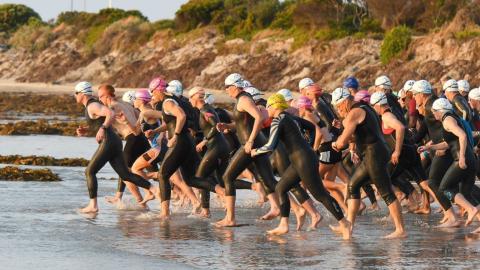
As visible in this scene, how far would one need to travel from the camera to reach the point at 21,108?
54469 millimetres

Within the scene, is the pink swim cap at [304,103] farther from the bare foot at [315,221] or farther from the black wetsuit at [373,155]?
the black wetsuit at [373,155]

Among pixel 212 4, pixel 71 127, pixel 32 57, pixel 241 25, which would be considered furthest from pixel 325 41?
pixel 32 57

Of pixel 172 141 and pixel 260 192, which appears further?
pixel 260 192

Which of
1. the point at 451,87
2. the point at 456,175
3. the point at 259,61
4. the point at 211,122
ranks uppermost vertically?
the point at 259,61

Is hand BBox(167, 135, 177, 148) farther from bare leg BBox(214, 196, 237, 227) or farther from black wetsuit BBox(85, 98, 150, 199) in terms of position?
bare leg BBox(214, 196, 237, 227)

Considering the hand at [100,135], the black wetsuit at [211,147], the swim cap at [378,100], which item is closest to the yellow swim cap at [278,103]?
the swim cap at [378,100]

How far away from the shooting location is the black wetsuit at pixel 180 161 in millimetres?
16500

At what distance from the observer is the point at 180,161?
1652cm

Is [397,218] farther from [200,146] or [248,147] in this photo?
[200,146]

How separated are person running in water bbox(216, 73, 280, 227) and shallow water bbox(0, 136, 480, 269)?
429mm

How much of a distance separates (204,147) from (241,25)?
60.6 meters

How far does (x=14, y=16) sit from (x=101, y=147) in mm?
112338

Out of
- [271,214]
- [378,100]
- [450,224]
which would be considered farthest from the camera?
[271,214]

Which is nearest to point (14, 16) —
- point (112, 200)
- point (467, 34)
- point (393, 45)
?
point (393, 45)
